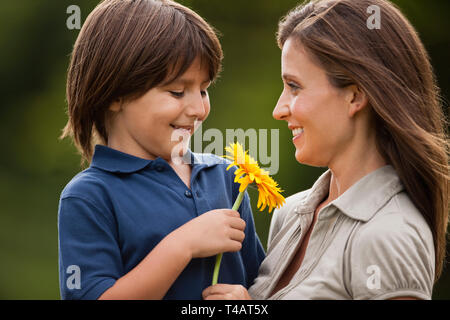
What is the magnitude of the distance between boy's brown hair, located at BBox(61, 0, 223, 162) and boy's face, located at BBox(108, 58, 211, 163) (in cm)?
3

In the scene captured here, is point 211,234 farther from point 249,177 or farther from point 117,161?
point 117,161

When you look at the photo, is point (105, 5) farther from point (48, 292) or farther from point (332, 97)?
point (48, 292)

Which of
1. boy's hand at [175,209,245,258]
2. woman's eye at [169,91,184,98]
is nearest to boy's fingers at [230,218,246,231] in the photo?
boy's hand at [175,209,245,258]

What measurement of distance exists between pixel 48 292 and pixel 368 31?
3551mm

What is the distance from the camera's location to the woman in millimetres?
2018

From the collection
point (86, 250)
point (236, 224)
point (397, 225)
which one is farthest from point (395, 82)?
point (86, 250)

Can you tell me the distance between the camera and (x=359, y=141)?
88.8 inches

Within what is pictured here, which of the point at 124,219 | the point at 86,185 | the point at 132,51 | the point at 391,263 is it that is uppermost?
the point at 132,51

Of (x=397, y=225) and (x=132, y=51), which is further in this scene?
(x=132, y=51)

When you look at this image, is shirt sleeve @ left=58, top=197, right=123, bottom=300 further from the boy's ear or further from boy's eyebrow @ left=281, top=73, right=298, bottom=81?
boy's eyebrow @ left=281, top=73, right=298, bottom=81

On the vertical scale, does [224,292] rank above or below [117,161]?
below

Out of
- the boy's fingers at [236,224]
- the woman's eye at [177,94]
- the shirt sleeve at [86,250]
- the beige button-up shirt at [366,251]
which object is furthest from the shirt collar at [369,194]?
the shirt sleeve at [86,250]

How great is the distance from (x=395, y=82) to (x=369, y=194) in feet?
1.29
